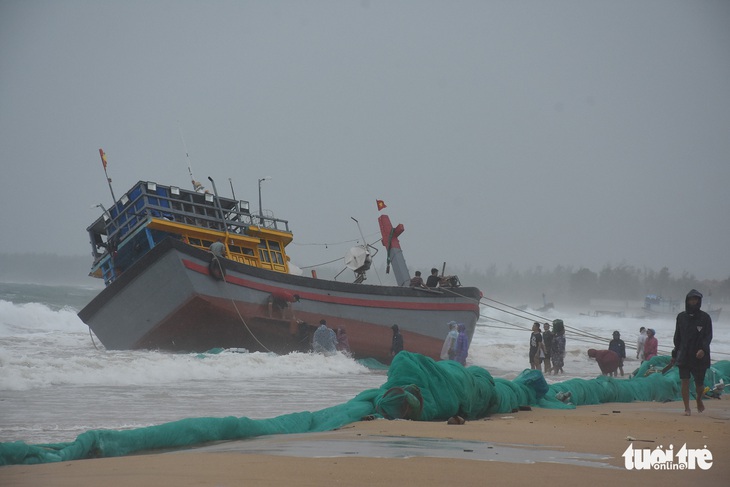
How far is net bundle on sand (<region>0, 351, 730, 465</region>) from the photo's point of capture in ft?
15.5

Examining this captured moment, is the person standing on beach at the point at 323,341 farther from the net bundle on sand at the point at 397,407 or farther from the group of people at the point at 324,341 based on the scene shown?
the net bundle on sand at the point at 397,407

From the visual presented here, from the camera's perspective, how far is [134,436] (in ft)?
16.3

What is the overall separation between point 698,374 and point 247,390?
249 inches

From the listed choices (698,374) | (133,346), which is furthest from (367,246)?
(698,374)

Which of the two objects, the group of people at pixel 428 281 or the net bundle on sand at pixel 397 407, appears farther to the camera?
the group of people at pixel 428 281

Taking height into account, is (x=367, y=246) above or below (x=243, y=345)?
above

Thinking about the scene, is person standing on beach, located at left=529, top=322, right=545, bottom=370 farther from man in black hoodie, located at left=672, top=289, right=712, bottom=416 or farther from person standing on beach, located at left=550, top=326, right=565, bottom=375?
man in black hoodie, located at left=672, top=289, right=712, bottom=416

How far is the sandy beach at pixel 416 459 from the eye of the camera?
3.60 meters

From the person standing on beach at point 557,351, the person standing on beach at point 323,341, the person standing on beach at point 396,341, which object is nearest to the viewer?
the person standing on beach at point 557,351

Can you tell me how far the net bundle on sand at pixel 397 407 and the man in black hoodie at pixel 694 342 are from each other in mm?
1261

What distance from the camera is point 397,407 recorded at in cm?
641

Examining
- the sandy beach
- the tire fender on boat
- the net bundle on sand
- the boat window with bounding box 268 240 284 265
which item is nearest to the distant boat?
the boat window with bounding box 268 240 284 265

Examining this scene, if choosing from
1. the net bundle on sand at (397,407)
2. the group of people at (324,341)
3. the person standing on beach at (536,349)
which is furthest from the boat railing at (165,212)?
the net bundle on sand at (397,407)

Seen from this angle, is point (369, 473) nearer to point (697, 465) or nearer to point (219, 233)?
point (697, 465)
